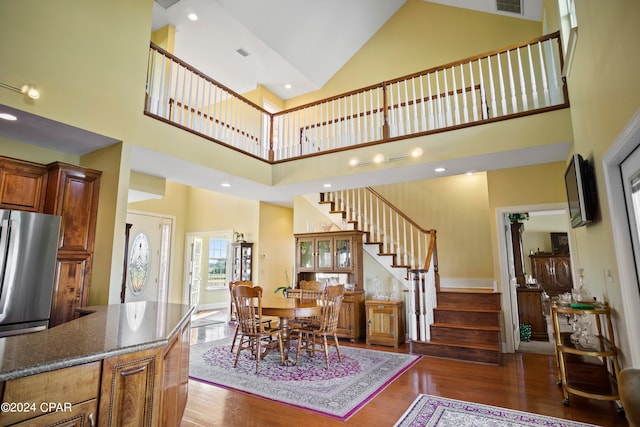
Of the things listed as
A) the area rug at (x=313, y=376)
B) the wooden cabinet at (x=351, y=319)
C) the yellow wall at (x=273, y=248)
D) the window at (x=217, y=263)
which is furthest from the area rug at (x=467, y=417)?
the window at (x=217, y=263)

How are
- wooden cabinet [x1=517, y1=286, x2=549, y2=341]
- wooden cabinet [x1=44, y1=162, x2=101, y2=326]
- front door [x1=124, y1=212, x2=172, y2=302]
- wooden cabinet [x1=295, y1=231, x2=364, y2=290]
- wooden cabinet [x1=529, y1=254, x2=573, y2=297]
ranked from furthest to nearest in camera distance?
wooden cabinet [x1=529, y1=254, x2=573, y2=297]
front door [x1=124, y1=212, x2=172, y2=302]
wooden cabinet [x1=295, y1=231, x2=364, y2=290]
wooden cabinet [x1=517, y1=286, x2=549, y2=341]
wooden cabinet [x1=44, y1=162, x2=101, y2=326]

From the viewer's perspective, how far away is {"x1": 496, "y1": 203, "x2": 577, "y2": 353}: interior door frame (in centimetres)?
501

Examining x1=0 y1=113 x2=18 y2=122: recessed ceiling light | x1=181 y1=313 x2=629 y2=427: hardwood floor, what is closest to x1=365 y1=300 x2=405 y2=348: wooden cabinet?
x1=181 y1=313 x2=629 y2=427: hardwood floor

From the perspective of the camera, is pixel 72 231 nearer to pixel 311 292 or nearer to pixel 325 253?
pixel 311 292

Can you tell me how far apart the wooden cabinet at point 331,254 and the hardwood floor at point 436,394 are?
84.4 inches

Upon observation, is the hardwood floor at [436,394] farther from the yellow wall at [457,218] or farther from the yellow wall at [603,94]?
the yellow wall at [457,218]

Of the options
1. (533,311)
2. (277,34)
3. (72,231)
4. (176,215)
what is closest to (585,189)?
(533,311)

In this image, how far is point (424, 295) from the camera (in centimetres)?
505

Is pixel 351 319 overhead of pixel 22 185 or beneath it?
beneath

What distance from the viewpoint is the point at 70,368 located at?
1242 millimetres

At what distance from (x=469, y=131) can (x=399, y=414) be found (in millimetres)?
3432

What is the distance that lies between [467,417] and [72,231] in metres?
4.21

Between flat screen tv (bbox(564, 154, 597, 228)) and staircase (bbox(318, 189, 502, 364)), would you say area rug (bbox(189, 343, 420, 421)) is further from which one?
flat screen tv (bbox(564, 154, 597, 228))

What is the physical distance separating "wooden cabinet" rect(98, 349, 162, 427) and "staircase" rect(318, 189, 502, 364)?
4.16 m
